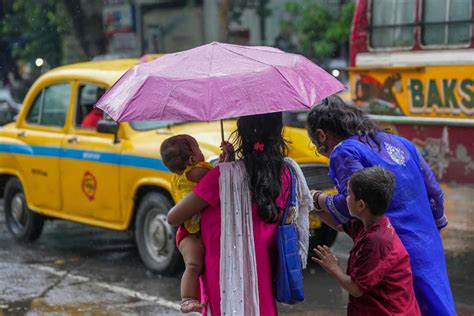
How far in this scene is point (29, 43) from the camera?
29.4 metres

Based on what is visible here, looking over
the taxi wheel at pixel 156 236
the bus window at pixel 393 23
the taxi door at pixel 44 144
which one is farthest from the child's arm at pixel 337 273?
the bus window at pixel 393 23

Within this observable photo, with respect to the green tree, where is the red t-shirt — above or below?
below

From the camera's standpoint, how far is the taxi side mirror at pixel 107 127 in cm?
777

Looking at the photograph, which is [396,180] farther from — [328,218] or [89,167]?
[89,167]

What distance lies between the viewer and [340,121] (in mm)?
3783

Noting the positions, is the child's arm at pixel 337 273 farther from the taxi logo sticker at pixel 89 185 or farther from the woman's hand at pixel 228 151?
the taxi logo sticker at pixel 89 185

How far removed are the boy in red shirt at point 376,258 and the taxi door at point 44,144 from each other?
5.46 metres

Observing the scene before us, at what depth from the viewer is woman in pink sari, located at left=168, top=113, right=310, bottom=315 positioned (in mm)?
3607

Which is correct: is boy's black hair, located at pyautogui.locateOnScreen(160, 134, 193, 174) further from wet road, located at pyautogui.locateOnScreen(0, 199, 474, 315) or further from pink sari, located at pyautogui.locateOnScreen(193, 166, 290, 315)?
wet road, located at pyautogui.locateOnScreen(0, 199, 474, 315)

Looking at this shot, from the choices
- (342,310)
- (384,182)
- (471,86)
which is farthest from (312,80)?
(471,86)

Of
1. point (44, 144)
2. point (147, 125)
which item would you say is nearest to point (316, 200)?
point (147, 125)

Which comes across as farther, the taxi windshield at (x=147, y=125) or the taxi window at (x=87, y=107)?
the taxi window at (x=87, y=107)

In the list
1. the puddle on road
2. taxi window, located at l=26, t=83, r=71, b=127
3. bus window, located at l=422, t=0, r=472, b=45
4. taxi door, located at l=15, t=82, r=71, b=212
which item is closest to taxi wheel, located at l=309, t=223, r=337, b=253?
the puddle on road

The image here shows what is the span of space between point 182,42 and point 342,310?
19.8m
